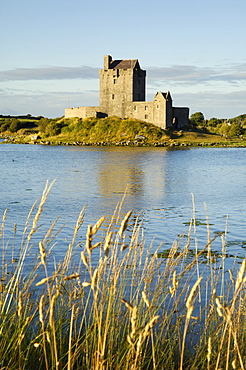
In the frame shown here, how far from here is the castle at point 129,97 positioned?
88.0 m

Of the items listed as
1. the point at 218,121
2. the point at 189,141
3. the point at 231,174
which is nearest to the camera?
the point at 231,174

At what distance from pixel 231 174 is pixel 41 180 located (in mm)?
14837

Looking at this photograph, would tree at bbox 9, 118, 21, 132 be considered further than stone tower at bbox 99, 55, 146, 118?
Yes

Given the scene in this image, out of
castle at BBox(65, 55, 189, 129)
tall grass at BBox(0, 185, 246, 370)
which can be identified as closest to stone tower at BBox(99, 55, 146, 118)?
castle at BBox(65, 55, 189, 129)

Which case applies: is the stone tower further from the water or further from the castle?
the water

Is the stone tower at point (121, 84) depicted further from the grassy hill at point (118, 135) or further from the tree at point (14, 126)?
the tree at point (14, 126)

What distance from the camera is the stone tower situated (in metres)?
89.7

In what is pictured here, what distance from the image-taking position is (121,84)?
90625 mm

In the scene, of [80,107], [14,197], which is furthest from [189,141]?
[14,197]

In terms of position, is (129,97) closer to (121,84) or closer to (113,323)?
(121,84)

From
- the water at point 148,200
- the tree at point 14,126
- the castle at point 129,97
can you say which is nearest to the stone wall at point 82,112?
the castle at point 129,97

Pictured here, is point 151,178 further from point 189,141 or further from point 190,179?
point 189,141

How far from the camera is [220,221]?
656 inches

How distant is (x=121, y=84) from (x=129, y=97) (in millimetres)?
2806
